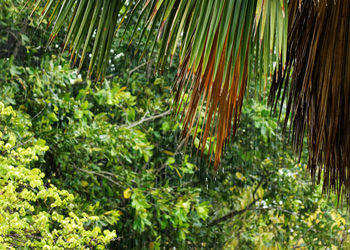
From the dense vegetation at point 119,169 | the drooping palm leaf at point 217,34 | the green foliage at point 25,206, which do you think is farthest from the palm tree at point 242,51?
the green foliage at point 25,206

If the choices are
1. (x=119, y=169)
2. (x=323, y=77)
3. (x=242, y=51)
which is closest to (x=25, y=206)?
(x=119, y=169)

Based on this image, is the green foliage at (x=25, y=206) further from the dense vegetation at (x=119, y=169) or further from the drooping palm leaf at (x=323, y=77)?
the drooping palm leaf at (x=323, y=77)

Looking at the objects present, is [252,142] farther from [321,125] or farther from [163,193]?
[321,125]

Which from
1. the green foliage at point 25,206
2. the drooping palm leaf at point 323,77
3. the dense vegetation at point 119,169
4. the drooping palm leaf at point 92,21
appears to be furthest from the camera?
the dense vegetation at point 119,169

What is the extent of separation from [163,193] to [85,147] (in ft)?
2.79

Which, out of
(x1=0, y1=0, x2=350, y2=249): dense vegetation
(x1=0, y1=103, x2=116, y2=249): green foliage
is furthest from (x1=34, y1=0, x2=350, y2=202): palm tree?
(x1=0, y1=103, x2=116, y2=249): green foliage

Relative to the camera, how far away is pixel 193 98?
1873mm

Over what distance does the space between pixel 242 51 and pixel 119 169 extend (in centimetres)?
326

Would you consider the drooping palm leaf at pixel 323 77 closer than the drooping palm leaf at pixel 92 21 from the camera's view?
No

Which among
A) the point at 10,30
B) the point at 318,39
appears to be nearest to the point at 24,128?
the point at 10,30

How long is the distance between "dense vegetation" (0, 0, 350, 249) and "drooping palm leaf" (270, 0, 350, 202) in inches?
25.4

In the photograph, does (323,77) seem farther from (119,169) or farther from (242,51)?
(119,169)

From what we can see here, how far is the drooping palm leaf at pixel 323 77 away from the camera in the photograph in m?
1.98

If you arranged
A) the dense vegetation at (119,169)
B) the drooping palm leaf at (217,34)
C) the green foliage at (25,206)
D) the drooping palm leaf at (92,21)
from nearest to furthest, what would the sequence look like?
the drooping palm leaf at (217,34)
the drooping palm leaf at (92,21)
the green foliage at (25,206)
the dense vegetation at (119,169)
